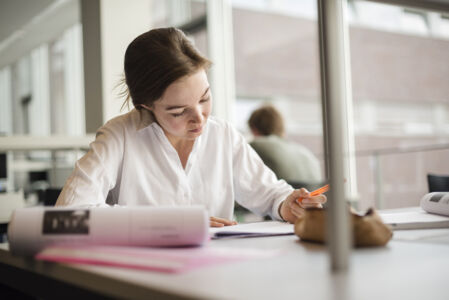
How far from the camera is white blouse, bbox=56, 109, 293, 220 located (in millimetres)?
1255

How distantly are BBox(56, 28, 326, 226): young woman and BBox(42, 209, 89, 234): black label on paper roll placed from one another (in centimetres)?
40

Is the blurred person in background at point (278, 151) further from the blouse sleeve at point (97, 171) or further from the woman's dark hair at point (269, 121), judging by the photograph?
the blouse sleeve at point (97, 171)

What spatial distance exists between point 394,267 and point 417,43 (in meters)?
9.29

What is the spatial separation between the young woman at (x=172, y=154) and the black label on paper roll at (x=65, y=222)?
0.40 m

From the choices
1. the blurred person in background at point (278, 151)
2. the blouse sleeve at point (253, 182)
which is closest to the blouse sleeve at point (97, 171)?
the blouse sleeve at point (253, 182)

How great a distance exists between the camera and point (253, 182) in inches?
55.0

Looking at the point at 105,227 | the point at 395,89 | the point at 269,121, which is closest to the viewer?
the point at 105,227

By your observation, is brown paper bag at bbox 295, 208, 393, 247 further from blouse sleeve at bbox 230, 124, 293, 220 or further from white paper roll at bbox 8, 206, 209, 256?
blouse sleeve at bbox 230, 124, 293, 220

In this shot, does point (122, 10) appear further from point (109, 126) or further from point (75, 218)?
point (75, 218)

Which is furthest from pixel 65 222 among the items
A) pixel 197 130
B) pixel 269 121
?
pixel 269 121

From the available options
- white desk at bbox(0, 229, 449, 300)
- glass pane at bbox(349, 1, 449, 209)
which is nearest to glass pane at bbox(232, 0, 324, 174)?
glass pane at bbox(349, 1, 449, 209)

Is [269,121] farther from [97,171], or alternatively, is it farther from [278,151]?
[97,171]

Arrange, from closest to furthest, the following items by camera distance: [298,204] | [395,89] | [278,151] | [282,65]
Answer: [298,204] < [278,151] < [395,89] < [282,65]

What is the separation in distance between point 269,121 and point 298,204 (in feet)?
7.34
